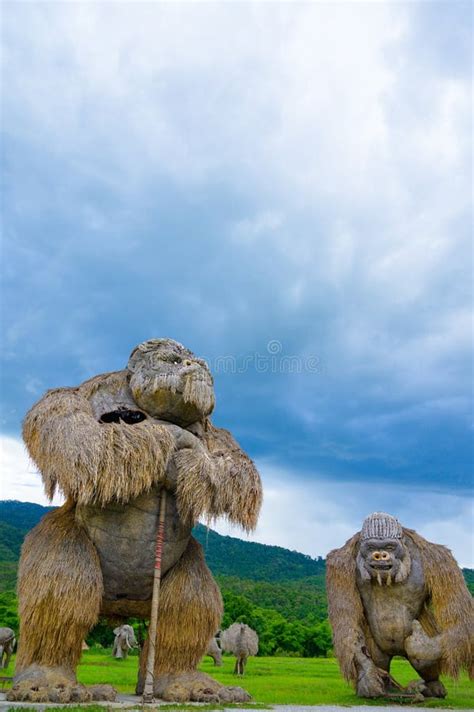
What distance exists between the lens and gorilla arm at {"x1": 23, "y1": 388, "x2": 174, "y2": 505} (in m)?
4.73

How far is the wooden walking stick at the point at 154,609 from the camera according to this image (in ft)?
15.0

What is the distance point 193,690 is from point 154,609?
59 cm

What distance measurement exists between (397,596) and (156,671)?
2.08 metres

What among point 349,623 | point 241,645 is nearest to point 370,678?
point 349,623

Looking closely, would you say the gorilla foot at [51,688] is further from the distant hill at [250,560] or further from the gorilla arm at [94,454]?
the distant hill at [250,560]

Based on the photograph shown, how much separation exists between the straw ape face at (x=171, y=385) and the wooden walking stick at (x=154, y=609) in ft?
2.02

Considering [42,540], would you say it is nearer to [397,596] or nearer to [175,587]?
[175,587]

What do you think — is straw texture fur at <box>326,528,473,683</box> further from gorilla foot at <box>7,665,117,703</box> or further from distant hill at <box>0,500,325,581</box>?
distant hill at <box>0,500,325,581</box>

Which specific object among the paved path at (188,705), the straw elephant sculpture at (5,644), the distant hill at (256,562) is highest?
the distant hill at (256,562)

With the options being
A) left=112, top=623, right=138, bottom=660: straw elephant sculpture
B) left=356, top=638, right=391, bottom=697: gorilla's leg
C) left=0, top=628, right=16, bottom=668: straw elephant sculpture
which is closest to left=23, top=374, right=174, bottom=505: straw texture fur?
left=356, top=638, right=391, bottom=697: gorilla's leg

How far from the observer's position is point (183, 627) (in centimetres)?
512

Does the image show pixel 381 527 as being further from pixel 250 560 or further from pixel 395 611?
pixel 250 560

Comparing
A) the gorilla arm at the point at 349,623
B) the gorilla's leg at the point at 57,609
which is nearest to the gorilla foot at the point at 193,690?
the gorilla's leg at the point at 57,609

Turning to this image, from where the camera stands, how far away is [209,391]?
5383 millimetres
